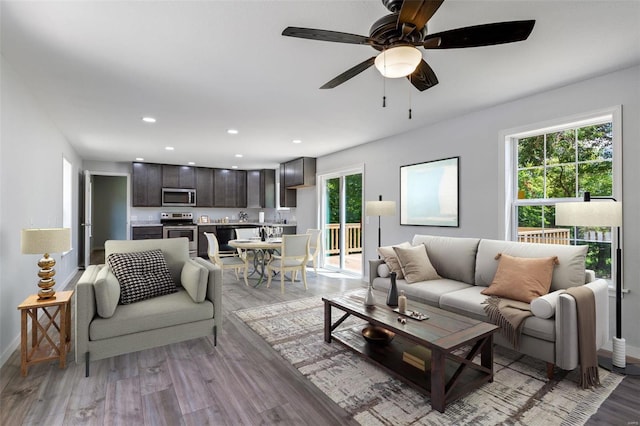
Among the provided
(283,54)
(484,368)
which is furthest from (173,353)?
(283,54)

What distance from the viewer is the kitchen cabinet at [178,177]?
785 cm

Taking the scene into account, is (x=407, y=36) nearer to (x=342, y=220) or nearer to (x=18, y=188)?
(x=18, y=188)

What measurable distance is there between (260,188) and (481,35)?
758cm

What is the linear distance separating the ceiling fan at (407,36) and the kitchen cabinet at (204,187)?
725cm

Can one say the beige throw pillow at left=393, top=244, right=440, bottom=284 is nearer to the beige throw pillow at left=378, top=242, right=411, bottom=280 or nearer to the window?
the beige throw pillow at left=378, top=242, right=411, bottom=280

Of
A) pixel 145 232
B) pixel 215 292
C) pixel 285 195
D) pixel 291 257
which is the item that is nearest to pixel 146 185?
pixel 145 232

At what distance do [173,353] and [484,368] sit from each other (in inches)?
96.6

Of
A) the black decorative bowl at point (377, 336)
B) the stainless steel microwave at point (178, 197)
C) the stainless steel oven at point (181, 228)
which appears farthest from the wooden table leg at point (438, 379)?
the stainless steel microwave at point (178, 197)

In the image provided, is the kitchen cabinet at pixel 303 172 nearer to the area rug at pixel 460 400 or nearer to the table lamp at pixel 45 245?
the area rug at pixel 460 400

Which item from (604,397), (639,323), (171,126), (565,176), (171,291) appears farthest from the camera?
(171,126)

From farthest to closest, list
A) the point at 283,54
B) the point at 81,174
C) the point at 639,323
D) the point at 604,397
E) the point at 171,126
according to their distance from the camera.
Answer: the point at 81,174 → the point at 171,126 → the point at 639,323 → the point at 283,54 → the point at 604,397

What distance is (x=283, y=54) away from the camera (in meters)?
2.48

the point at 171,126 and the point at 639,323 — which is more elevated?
the point at 171,126

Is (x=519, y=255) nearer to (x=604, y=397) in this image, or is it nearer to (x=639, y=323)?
(x=639, y=323)
